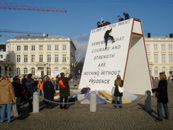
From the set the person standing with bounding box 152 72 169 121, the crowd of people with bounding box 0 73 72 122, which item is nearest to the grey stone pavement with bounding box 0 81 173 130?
the person standing with bounding box 152 72 169 121

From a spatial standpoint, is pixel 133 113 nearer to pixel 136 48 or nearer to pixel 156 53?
pixel 136 48

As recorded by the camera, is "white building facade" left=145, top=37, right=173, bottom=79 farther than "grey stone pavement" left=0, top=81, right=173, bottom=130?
Yes

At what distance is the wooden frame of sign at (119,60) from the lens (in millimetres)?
13359

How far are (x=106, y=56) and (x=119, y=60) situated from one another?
4.92ft

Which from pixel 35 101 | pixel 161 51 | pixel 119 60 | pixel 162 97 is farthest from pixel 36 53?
pixel 162 97

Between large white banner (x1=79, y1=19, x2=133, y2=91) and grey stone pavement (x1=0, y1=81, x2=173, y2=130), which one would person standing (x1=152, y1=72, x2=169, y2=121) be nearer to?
grey stone pavement (x1=0, y1=81, x2=173, y2=130)

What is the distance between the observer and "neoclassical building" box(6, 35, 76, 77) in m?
61.2

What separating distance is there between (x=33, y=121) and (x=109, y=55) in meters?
8.83

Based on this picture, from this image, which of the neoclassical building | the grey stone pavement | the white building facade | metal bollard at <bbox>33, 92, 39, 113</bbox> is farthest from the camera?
the white building facade

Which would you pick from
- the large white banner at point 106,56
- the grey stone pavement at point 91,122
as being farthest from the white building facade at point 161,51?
the grey stone pavement at point 91,122

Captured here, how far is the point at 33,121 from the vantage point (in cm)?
684

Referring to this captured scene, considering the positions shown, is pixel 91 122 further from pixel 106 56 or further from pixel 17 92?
pixel 106 56

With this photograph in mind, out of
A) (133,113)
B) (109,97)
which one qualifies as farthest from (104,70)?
(133,113)

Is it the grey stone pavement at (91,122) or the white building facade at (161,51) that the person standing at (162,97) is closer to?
the grey stone pavement at (91,122)
